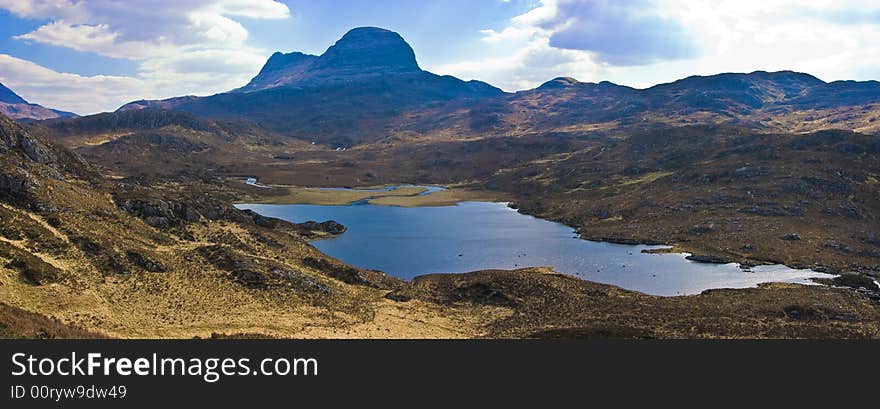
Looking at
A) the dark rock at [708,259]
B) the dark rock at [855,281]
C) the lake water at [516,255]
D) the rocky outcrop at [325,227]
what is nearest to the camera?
the dark rock at [855,281]

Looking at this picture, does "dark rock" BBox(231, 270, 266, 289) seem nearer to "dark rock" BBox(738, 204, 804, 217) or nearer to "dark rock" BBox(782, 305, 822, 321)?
"dark rock" BBox(782, 305, 822, 321)

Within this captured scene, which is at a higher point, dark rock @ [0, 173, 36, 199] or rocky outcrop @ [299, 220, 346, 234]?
dark rock @ [0, 173, 36, 199]

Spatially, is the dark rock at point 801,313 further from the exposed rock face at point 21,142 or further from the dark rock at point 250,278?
the exposed rock face at point 21,142

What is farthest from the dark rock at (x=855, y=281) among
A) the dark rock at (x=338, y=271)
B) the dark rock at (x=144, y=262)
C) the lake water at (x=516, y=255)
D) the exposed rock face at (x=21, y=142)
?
the exposed rock face at (x=21, y=142)

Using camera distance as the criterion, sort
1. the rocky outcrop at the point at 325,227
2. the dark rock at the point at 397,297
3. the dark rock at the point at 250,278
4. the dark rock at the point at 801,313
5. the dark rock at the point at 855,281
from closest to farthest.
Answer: the dark rock at the point at 801,313
the dark rock at the point at 250,278
the dark rock at the point at 397,297
the dark rock at the point at 855,281
the rocky outcrop at the point at 325,227

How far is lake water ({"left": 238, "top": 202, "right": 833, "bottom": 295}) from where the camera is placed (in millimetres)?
103625

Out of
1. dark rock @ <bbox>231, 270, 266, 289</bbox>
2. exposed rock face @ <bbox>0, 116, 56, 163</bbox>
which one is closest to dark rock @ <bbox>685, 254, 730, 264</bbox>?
dark rock @ <bbox>231, 270, 266, 289</bbox>

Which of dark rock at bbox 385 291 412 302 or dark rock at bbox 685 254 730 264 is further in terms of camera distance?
dark rock at bbox 685 254 730 264

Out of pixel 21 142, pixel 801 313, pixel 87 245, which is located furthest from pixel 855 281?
pixel 21 142

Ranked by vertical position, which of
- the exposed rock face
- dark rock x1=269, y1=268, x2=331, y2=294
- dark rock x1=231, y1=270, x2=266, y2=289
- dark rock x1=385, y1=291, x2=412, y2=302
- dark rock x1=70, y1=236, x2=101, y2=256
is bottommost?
dark rock x1=385, y1=291, x2=412, y2=302

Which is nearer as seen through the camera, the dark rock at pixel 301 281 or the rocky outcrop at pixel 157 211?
the dark rock at pixel 301 281

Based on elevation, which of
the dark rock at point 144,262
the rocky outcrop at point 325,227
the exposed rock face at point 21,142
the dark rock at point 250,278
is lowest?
the rocky outcrop at point 325,227

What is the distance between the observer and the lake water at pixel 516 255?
10362cm

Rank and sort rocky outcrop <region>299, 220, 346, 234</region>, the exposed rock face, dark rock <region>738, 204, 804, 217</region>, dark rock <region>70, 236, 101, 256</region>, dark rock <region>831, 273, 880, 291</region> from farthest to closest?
rocky outcrop <region>299, 220, 346, 234</region>
dark rock <region>738, 204, 804, 217</region>
the exposed rock face
dark rock <region>831, 273, 880, 291</region>
dark rock <region>70, 236, 101, 256</region>
